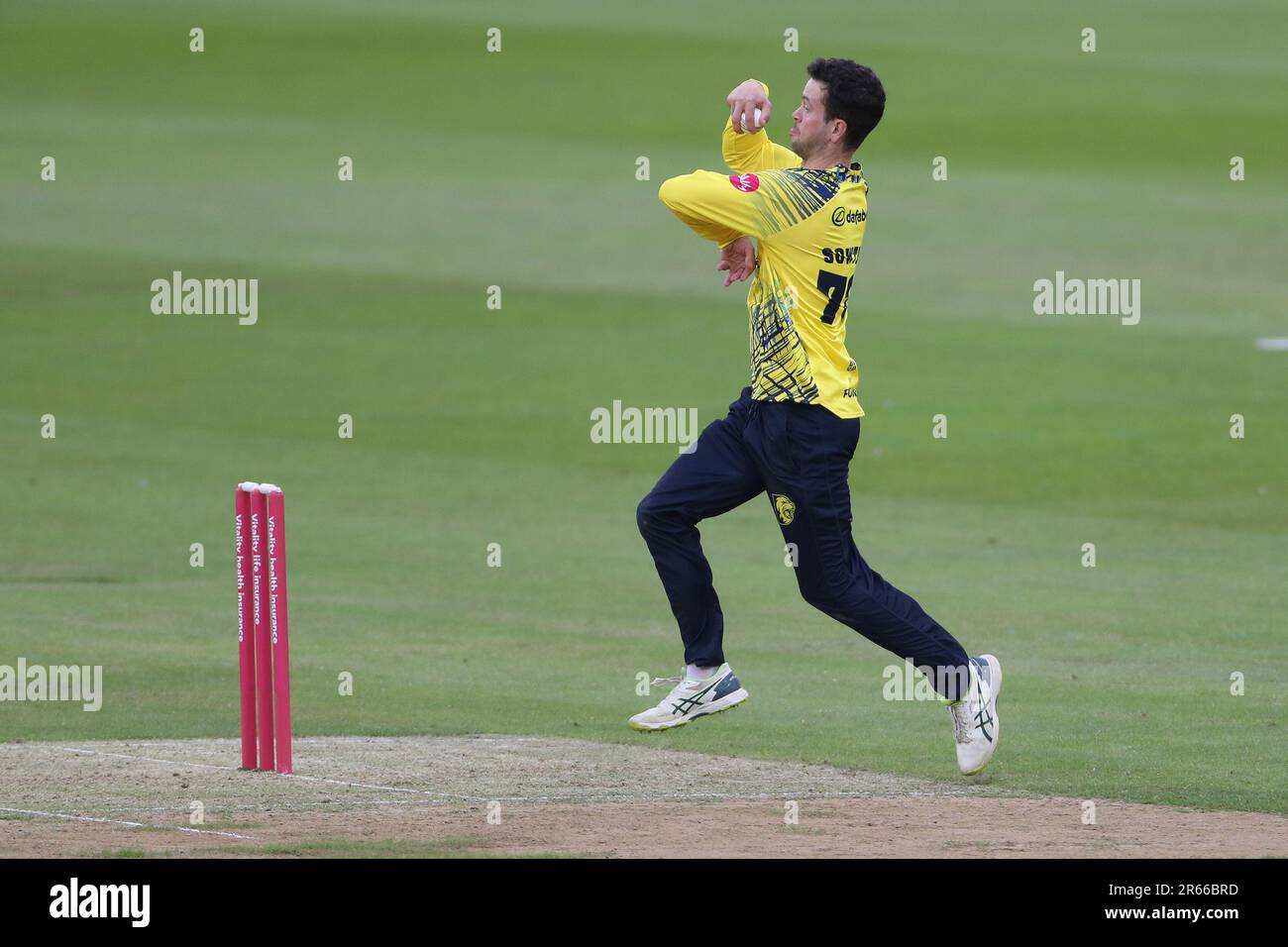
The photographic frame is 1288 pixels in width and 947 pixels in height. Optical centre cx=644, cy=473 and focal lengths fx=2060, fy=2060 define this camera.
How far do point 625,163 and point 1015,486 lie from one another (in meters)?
24.6

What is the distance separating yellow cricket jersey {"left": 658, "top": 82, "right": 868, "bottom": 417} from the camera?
28.6ft

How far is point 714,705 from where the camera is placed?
936 centimetres

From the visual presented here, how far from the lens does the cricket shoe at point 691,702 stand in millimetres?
9344

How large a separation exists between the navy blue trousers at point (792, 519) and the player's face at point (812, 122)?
3.60 ft

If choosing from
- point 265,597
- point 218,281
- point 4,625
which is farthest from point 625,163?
point 265,597

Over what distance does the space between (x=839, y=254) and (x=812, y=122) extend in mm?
575

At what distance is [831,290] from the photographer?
8945mm

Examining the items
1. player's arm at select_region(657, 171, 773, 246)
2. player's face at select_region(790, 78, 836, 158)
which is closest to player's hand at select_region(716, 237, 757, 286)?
player's arm at select_region(657, 171, 773, 246)
